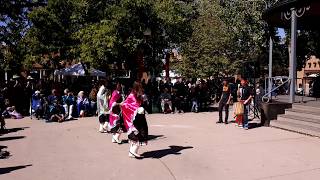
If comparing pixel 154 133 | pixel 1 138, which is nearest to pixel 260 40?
pixel 154 133

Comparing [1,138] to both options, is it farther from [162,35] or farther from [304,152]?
[162,35]

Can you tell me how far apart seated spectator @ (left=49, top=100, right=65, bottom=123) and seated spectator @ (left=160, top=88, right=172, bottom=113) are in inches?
185

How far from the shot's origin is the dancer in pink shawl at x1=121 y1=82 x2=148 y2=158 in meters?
9.48

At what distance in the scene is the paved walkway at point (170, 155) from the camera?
8219 millimetres

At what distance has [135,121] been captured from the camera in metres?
9.49

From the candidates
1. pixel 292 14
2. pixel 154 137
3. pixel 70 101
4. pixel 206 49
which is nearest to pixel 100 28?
pixel 70 101

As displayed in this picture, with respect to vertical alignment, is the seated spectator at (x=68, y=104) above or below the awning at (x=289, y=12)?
below

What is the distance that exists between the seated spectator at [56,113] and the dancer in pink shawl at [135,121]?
25.7 feet

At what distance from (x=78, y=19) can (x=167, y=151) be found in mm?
14683

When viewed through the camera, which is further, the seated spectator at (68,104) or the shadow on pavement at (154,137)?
the seated spectator at (68,104)

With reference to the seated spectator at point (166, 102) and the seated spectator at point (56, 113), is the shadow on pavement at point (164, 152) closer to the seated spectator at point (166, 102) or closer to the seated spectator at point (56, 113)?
the seated spectator at point (56, 113)

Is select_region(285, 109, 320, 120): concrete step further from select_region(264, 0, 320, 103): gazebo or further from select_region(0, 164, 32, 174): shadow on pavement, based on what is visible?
select_region(0, 164, 32, 174): shadow on pavement

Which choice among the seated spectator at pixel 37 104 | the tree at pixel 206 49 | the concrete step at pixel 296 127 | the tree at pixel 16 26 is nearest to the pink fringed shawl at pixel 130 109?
the concrete step at pixel 296 127

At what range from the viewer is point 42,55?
82.5 feet
